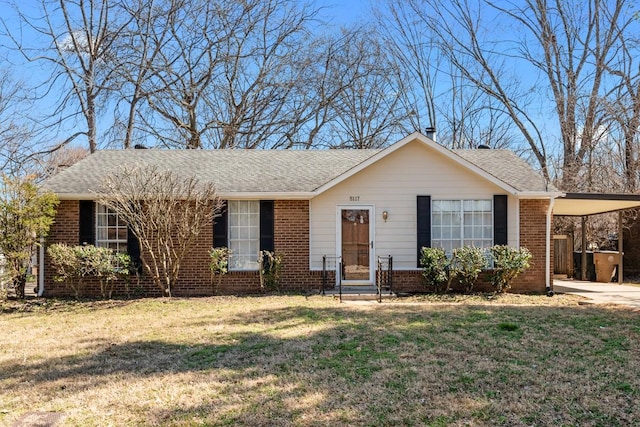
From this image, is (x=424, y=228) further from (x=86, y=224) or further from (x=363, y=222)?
(x=86, y=224)

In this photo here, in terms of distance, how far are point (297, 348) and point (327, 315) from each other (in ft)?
7.49

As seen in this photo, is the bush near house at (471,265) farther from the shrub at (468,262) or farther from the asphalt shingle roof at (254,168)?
the asphalt shingle roof at (254,168)

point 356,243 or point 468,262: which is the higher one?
point 356,243

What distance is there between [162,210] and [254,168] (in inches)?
137

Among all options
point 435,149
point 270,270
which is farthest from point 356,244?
point 435,149

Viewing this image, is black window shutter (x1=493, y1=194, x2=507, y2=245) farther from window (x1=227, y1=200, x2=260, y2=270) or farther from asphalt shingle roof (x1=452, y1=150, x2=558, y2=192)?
window (x1=227, y1=200, x2=260, y2=270)

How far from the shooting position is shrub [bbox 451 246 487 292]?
11.1 meters

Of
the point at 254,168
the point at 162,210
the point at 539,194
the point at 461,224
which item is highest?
the point at 254,168

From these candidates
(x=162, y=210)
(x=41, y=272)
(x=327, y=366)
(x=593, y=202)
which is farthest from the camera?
(x=593, y=202)

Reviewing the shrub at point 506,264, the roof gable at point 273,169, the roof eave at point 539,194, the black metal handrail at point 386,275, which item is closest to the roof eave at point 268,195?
the roof gable at point 273,169

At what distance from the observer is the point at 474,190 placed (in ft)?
38.9

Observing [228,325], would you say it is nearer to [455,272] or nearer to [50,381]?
[50,381]

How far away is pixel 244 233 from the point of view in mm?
12047

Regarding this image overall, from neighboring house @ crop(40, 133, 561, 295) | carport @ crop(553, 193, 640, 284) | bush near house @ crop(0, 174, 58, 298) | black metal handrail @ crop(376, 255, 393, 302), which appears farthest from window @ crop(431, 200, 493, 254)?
bush near house @ crop(0, 174, 58, 298)
